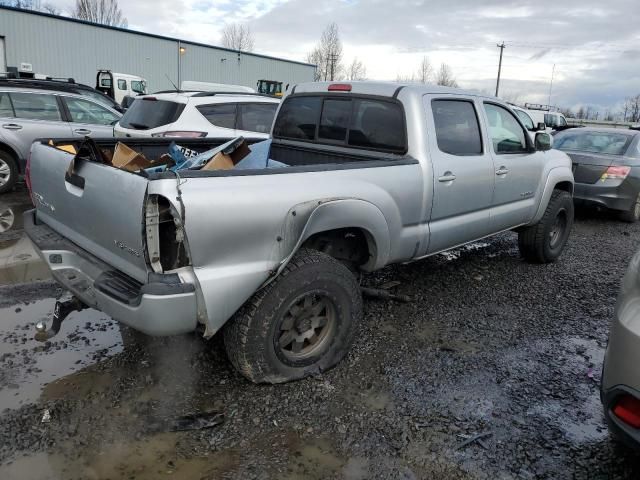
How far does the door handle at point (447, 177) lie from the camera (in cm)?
398

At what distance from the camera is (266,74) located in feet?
123

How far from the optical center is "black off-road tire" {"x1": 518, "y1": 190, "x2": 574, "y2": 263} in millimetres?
5730

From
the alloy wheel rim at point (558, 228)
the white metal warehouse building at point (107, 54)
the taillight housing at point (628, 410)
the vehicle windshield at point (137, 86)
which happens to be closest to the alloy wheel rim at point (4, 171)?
the alloy wheel rim at point (558, 228)

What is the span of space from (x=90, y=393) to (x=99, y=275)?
76 centimetres

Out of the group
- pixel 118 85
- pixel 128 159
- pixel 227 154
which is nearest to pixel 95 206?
pixel 227 154

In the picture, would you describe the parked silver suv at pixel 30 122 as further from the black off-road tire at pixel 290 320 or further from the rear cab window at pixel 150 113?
the black off-road tire at pixel 290 320

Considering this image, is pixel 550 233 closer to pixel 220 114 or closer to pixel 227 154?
pixel 227 154

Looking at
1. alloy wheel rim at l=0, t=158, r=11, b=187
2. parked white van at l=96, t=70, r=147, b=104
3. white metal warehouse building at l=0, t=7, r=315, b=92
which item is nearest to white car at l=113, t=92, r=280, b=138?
alloy wheel rim at l=0, t=158, r=11, b=187

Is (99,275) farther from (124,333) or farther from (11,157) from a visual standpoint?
(11,157)

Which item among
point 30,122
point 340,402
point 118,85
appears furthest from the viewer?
point 118,85

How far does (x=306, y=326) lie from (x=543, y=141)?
11.6 feet

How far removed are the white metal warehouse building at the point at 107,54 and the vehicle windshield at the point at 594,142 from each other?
81.2ft

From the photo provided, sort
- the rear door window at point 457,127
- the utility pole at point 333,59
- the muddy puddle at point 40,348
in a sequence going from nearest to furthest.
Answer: the muddy puddle at point 40,348, the rear door window at point 457,127, the utility pole at point 333,59

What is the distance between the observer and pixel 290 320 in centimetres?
318
